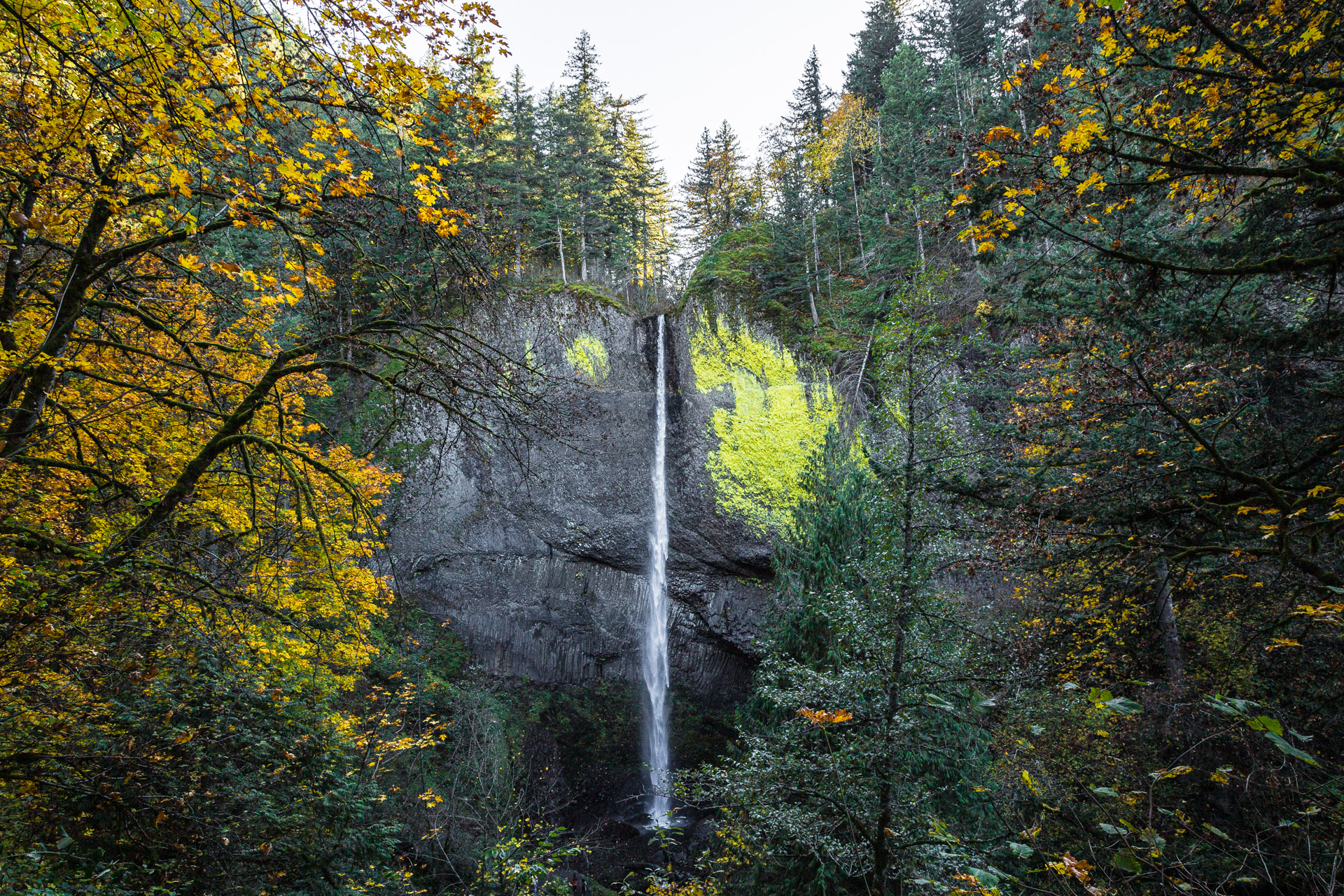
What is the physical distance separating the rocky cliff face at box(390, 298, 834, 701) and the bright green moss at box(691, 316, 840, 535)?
0.14 feet

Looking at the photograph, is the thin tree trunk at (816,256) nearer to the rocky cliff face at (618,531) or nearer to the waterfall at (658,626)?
the rocky cliff face at (618,531)

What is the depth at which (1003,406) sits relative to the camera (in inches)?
425

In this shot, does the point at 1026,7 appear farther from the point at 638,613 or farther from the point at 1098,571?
the point at 1098,571

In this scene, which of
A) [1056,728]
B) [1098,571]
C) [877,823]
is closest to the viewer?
[1098,571]

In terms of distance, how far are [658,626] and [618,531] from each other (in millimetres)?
2828

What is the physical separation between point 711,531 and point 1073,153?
45.1 ft

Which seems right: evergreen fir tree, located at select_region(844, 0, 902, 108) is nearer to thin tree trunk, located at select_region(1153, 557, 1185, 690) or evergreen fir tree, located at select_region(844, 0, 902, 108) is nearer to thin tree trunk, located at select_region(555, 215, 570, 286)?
thin tree trunk, located at select_region(555, 215, 570, 286)

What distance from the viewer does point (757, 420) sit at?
16.7m

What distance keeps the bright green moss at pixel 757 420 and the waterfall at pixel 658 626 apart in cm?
149

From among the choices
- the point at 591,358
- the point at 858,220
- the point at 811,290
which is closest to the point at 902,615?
the point at 591,358

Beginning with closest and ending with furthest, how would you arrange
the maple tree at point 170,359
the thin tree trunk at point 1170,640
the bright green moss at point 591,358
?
the maple tree at point 170,359
the thin tree trunk at point 1170,640
the bright green moss at point 591,358

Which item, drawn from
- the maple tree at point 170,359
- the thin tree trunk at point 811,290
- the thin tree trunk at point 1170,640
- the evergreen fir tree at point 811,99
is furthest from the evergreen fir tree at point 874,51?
the maple tree at point 170,359

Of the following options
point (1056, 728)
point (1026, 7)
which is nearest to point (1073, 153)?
point (1056, 728)

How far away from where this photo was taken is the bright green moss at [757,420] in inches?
632
